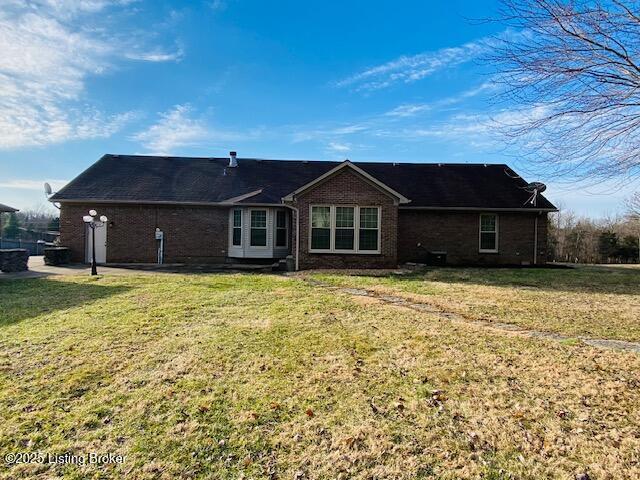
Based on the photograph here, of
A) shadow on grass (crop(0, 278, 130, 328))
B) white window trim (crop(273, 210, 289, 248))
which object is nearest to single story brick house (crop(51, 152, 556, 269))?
white window trim (crop(273, 210, 289, 248))

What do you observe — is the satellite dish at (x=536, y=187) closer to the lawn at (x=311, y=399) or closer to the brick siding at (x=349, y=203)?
the brick siding at (x=349, y=203)

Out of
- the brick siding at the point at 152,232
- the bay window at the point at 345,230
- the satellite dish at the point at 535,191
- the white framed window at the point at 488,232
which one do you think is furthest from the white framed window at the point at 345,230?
the satellite dish at the point at 535,191

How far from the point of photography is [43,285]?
10.9 m

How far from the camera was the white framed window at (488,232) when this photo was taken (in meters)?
18.0

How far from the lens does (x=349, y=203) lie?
14.4 m

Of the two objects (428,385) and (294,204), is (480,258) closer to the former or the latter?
(294,204)

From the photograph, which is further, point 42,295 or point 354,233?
point 354,233

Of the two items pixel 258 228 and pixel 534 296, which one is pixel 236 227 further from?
pixel 534 296

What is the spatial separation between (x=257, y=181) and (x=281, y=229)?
357 centimetres

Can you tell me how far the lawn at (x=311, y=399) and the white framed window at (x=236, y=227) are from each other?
33.9 feet

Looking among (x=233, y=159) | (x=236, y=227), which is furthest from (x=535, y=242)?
(x=233, y=159)

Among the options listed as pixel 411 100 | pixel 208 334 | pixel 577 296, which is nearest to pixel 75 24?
pixel 208 334

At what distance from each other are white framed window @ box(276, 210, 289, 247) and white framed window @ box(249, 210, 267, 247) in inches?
23.2

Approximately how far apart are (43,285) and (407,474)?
12037 mm
